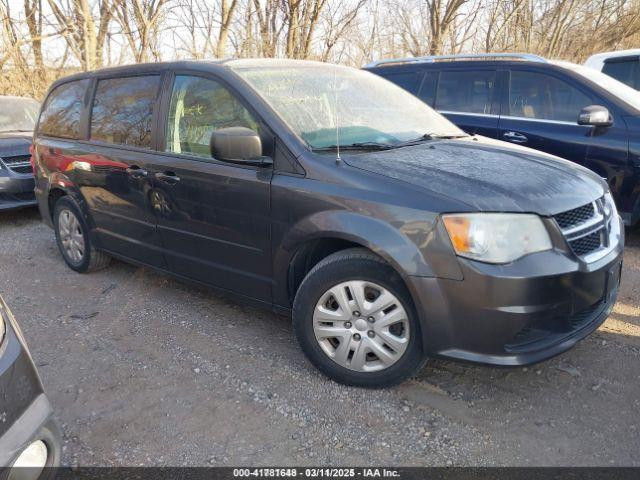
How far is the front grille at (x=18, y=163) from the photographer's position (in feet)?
22.1

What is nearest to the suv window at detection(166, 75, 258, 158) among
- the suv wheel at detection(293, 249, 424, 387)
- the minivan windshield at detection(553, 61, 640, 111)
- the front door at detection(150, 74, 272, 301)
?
the front door at detection(150, 74, 272, 301)

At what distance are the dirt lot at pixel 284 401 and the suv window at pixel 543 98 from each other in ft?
6.92

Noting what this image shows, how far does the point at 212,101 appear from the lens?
10.7 ft

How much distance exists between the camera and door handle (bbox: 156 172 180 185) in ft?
11.0

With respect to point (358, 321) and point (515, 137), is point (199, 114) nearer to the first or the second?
point (358, 321)

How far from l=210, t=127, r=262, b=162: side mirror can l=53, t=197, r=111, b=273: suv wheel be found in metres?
2.16

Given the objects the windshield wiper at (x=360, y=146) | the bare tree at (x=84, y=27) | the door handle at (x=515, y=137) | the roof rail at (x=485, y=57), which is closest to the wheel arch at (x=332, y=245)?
the windshield wiper at (x=360, y=146)

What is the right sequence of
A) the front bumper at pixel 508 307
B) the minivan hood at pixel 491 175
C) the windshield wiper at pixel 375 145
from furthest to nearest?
the windshield wiper at pixel 375 145
the minivan hood at pixel 491 175
the front bumper at pixel 508 307

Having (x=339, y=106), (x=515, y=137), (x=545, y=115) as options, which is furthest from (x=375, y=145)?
(x=545, y=115)

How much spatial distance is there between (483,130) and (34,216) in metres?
5.97

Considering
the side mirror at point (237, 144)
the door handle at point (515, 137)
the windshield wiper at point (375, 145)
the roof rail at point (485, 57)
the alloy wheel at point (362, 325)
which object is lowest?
the alloy wheel at point (362, 325)

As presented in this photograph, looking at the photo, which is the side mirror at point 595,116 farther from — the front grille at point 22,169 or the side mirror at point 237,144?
the front grille at point 22,169

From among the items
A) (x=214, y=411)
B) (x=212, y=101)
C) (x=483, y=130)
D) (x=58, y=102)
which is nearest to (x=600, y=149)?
(x=483, y=130)

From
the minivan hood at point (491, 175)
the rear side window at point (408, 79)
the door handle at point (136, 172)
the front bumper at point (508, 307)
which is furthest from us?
the rear side window at point (408, 79)
